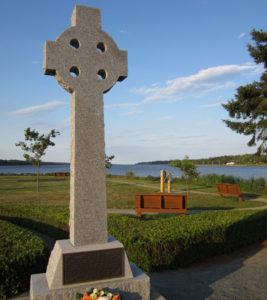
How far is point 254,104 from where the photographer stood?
2177 cm

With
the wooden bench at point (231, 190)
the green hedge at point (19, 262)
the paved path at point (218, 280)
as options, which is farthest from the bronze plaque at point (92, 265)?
the wooden bench at point (231, 190)

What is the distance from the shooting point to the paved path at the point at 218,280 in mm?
4496

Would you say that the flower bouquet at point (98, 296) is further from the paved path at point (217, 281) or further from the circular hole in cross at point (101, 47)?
the circular hole in cross at point (101, 47)

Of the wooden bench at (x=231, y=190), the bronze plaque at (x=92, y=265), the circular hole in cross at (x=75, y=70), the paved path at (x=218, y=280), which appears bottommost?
the paved path at (x=218, y=280)

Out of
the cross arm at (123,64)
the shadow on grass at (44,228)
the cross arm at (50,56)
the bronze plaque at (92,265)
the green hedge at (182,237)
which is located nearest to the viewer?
the bronze plaque at (92,265)

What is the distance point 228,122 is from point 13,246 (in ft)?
69.1

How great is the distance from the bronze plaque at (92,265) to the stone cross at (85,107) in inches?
7.3

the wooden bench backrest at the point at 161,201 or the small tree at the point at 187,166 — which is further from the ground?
the small tree at the point at 187,166

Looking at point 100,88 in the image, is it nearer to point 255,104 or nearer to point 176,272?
point 176,272

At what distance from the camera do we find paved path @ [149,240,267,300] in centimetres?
450

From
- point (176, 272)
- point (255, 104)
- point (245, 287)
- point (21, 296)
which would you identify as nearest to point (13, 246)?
point (21, 296)

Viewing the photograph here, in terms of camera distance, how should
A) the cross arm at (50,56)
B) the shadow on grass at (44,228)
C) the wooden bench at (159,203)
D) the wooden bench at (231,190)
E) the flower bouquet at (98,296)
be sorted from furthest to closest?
the wooden bench at (231,190) → the wooden bench at (159,203) → the shadow on grass at (44,228) → the cross arm at (50,56) → the flower bouquet at (98,296)

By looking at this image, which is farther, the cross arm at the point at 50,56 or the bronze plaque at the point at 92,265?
the cross arm at the point at 50,56

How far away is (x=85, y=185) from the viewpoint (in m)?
3.64
